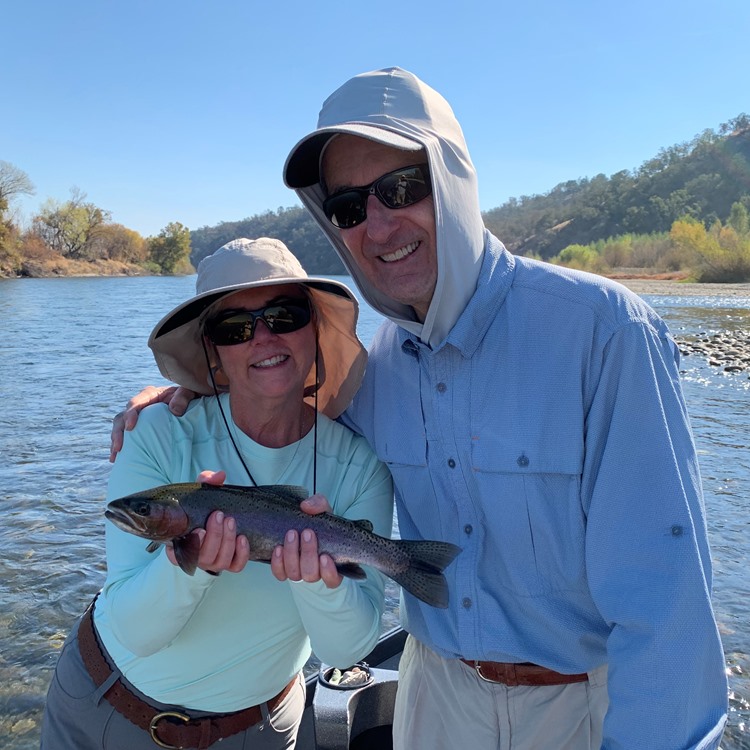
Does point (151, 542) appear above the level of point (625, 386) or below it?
below

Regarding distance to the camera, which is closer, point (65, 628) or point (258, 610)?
point (258, 610)

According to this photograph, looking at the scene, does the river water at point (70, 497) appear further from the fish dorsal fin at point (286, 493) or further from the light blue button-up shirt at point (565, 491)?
the fish dorsal fin at point (286, 493)

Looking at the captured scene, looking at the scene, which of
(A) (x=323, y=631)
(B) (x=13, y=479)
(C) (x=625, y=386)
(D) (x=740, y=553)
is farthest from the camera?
(B) (x=13, y=479)

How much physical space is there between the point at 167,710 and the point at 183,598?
57 cm

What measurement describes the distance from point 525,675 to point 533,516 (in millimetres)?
565

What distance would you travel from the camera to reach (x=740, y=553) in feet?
25.5

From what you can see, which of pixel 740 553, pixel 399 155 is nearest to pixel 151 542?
pixel 399 155

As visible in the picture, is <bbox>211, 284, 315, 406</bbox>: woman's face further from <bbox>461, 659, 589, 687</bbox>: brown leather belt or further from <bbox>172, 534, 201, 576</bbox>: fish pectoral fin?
<bbox>461, 659, 589, 687</bbox>: brown leather belt

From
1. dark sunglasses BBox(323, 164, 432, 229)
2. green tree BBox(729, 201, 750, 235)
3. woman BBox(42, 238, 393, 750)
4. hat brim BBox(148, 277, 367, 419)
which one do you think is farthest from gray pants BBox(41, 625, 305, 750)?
green tree BBox(729, 201, 750, 235)

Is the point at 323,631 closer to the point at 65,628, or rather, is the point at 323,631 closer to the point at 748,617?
the point at 65,628

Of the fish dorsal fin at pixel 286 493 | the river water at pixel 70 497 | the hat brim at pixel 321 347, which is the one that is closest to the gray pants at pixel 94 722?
the fish dorsal fin at pixel 286 493

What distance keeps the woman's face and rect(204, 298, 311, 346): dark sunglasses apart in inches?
0.7

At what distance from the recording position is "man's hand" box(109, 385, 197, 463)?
9.07ft

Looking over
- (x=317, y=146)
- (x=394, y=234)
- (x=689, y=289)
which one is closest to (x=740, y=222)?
(x=689, y=289)
